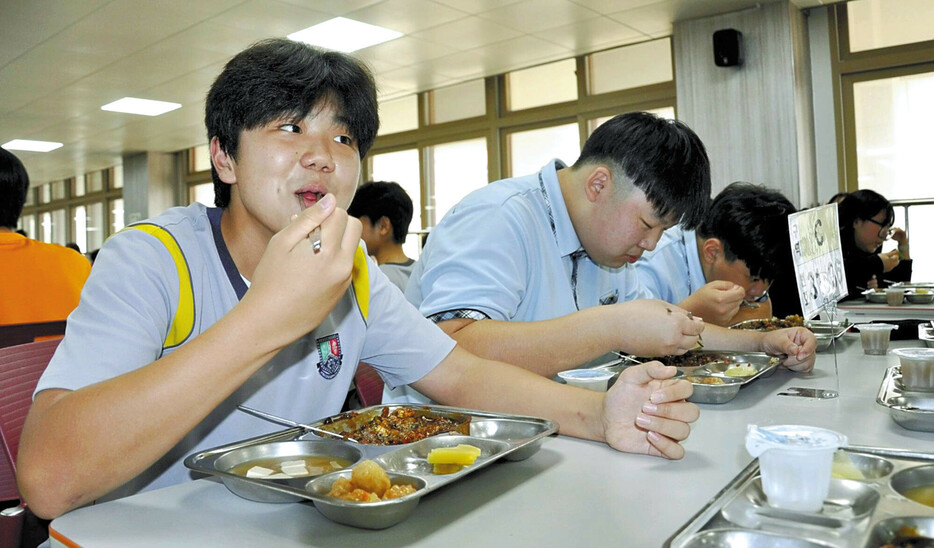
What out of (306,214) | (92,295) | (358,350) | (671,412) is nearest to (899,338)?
(671,412)

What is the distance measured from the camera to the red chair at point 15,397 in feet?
4.35

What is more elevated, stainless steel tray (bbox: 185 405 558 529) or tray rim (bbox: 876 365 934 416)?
stainless steel tray (bbox: 185 405 558 529)

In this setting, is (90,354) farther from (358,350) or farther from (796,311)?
(796,311)

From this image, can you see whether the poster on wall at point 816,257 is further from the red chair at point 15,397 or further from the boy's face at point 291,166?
the red chair at point 15,397

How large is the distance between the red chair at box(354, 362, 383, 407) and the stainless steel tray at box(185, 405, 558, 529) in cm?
63

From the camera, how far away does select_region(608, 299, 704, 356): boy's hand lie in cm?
149

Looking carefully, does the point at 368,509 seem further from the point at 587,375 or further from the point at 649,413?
the point at 587,375

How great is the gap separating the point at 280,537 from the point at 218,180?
29.8 inches

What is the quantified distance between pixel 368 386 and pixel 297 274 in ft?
3.34

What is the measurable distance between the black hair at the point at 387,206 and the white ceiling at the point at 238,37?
1.02 m

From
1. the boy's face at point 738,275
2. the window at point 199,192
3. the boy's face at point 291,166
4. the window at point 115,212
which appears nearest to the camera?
the boy's face at point 291,166

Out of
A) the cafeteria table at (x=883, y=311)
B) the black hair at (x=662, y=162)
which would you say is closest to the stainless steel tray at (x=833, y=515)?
the black hair at (x=662, y=162)

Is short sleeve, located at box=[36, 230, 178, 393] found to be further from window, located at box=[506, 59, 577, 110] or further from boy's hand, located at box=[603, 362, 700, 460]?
window, located at box=[506, 59, 577, 110]

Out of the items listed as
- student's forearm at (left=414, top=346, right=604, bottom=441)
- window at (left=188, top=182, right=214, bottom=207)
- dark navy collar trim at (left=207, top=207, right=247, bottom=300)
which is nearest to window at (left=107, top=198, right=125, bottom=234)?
window at (left=188, top=182, right=214, bottom=207)
